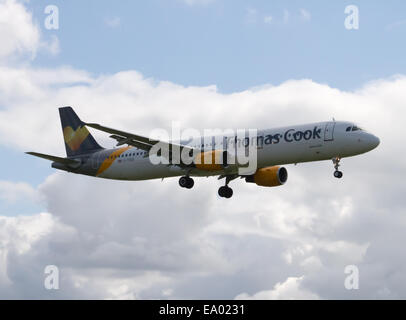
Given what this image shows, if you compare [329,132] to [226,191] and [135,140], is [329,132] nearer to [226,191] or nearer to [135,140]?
[226,191]

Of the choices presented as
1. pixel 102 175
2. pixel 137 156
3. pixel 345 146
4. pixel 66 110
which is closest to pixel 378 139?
pixel 345 146

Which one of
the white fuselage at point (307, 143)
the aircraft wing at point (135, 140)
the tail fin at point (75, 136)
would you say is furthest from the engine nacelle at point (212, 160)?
the tail fin at point (75, 136)

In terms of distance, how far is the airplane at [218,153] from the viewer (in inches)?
1965

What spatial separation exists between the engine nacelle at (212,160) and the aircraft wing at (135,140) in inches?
59.0

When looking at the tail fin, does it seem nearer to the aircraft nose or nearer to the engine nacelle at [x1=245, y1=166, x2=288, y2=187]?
the engine nacelle at [x1=245, y1=166, x2=288, y2=187]

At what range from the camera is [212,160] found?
52.8 meters

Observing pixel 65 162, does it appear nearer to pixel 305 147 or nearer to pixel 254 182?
pixel 254 182

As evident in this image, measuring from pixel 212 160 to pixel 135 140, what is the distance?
6.00 metres

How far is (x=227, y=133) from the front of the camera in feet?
178

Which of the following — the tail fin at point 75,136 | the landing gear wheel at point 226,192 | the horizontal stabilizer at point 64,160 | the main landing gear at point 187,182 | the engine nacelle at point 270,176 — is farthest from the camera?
the tail fin at point 75,136

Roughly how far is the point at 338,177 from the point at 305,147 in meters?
3.12

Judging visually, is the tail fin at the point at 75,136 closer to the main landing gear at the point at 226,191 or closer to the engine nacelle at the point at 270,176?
the main landing gear at the point at 226,191

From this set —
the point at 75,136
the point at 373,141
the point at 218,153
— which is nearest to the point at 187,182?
the point at 218,153

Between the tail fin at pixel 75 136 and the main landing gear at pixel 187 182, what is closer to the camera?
the main landing gear at pixel 187 182
